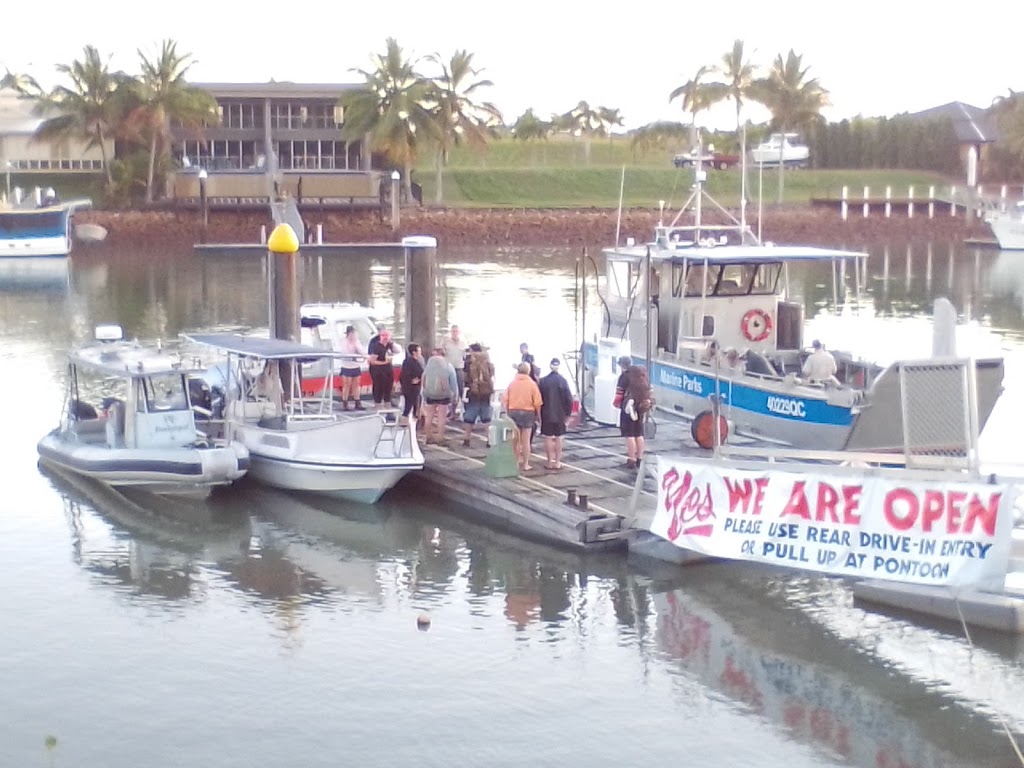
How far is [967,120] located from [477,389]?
8104 centimetres

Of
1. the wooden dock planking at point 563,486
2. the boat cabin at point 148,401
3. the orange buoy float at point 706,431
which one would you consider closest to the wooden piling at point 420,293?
the wooden dock planking at point 563,486

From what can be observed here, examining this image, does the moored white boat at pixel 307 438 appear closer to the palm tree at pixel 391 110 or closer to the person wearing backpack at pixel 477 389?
the person wearing backpack at pixel 477 389

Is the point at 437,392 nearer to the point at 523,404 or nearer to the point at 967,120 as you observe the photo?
the point at 523,404

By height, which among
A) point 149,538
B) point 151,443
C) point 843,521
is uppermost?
point 151,443

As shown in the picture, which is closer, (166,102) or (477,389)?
(477,389)

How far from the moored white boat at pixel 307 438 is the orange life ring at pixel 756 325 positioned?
6.46 metres

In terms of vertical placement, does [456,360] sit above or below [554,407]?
above

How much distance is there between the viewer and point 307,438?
65.7 feet

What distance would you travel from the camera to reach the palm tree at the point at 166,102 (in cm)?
7725

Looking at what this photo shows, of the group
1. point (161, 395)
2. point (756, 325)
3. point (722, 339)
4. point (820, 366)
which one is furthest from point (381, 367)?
point (820, 366)

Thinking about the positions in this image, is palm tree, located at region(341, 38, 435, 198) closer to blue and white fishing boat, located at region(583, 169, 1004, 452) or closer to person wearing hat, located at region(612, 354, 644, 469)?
blue and white fishing boat, located at region(583, 169, 1004, 452)

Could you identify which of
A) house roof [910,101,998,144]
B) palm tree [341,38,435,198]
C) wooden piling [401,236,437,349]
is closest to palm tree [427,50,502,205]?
palm tree [341,38,435,198]

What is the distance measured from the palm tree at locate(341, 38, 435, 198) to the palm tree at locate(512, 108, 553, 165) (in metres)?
17.2

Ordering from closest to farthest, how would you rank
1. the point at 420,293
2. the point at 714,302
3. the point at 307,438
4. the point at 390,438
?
1. the point at 390,438
2. the point at 307,438
3. the point at 714,302
4. the point at 420,293
